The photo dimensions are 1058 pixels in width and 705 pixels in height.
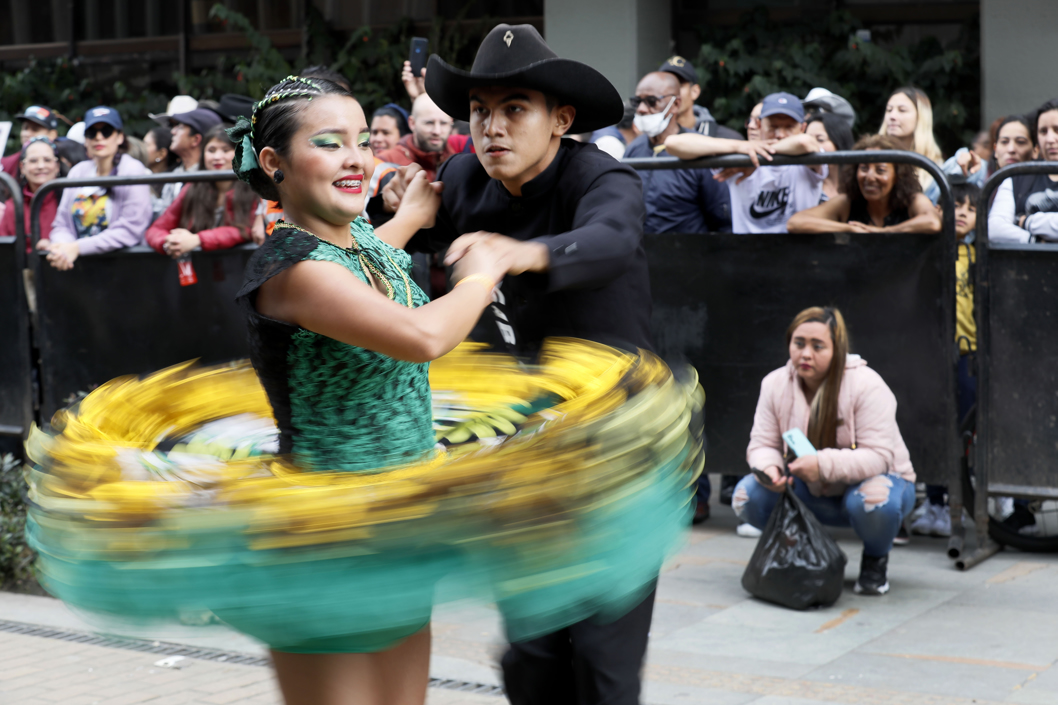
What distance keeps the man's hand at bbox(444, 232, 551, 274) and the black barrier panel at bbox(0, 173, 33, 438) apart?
615 centimetres

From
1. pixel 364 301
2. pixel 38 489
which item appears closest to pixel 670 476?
pixel 364 301

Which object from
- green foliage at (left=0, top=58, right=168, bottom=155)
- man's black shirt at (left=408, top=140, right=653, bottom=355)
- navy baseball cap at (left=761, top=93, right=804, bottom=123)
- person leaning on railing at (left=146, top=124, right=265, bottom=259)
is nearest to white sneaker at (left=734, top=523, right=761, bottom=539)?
navy baseball cap at (left=761, top=93, right=804, bottom=123)

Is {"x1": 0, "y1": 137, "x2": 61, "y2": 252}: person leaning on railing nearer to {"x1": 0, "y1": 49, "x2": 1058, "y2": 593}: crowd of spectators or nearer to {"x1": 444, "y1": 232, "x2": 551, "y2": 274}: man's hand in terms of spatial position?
{"x1": 0, "y1": 49, "x2": 1058, "y2": 593}: crowd of spectators

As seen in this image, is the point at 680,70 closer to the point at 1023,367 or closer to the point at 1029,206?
the point at 1029,206

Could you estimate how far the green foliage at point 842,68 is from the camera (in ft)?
34.6

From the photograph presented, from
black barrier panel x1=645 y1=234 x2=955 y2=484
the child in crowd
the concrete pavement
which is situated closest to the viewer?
the concrete pavement

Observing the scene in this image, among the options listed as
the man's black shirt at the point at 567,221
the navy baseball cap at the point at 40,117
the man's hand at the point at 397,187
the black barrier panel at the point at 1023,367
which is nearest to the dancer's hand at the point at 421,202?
the man's black shirt at the point at 567,221

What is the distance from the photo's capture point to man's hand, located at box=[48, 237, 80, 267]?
7566 mm

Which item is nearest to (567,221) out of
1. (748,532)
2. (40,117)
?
(748,532)

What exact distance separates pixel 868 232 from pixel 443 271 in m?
2.36

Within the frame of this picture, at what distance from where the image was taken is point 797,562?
17.0 feet

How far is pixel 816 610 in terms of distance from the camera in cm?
523

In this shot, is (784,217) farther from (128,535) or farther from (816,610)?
(128,535)

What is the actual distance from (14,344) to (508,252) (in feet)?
20.7
